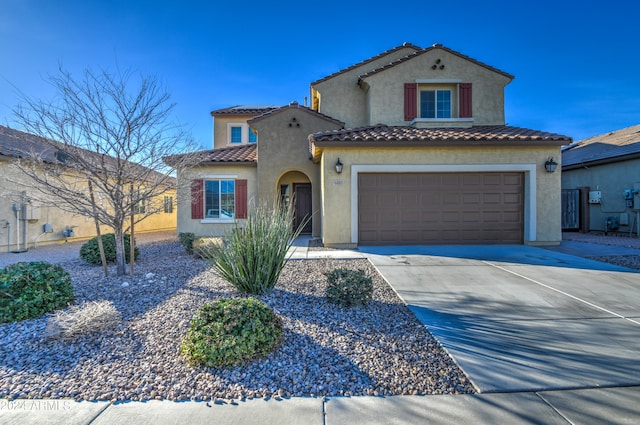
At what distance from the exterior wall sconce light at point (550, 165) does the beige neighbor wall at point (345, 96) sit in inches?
285

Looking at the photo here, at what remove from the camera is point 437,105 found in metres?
13.6

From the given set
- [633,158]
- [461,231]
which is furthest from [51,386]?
[633,158]

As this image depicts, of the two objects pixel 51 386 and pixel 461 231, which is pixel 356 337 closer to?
pixel 51 386

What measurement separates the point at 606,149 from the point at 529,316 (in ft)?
54.7

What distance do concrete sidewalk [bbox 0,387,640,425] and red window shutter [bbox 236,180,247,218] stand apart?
11350 millimetres

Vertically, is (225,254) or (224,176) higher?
(224,176)

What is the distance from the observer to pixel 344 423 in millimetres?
2426

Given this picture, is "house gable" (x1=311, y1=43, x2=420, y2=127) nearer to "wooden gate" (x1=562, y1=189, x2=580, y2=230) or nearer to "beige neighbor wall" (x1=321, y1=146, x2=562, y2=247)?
"beige neighbor wall" (x1=321, y1=146, x2=562, y2=247)

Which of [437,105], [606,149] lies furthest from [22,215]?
[606,149]

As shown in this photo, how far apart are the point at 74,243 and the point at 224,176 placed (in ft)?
22.8

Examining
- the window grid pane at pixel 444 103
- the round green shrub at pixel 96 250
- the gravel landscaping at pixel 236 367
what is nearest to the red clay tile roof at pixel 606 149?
the window grid pane at pixel 444 103

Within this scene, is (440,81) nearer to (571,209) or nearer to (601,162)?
(601,162)

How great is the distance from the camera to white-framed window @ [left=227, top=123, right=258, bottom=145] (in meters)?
18.8

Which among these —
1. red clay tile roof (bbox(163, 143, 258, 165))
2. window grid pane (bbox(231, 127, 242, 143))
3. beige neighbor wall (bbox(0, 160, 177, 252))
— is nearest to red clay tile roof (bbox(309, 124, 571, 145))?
red clay tile roof (bbox(163, 143, 258, 165))
